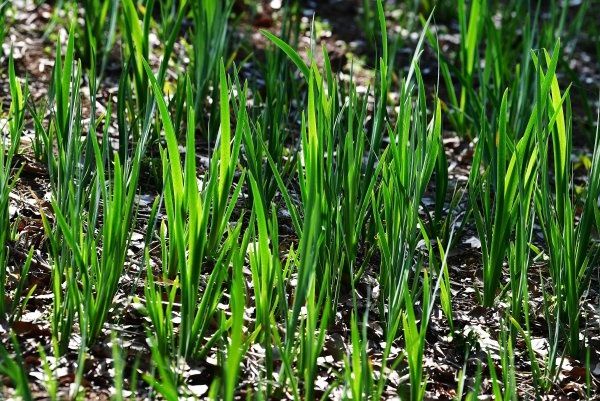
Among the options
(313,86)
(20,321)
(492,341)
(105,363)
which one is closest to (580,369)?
(492,341)

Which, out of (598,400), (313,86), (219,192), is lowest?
(598,400)

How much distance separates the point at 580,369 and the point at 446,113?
4.78 ft

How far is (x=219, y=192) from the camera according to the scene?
5.66 ft

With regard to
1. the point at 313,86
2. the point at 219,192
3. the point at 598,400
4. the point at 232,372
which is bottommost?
the point at 598,400

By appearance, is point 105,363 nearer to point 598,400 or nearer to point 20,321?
point 20,321

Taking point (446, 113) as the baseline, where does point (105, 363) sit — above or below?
below

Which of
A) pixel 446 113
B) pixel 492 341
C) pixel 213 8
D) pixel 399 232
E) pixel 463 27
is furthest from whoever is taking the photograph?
pixel 446 113

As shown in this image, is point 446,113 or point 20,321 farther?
point 446,113

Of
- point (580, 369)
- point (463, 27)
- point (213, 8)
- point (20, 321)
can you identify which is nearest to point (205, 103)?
point (213, 8)

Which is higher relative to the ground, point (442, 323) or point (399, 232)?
point (399, 232)

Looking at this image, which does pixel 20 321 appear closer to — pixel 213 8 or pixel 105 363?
pixel 105 363

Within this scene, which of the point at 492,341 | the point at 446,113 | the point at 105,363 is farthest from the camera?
the point at 446,113

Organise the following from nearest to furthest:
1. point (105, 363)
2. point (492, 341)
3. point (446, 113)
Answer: point (105, 363) → point (492, 341) → point (446, 113)

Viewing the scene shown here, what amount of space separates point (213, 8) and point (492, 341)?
1185mm
